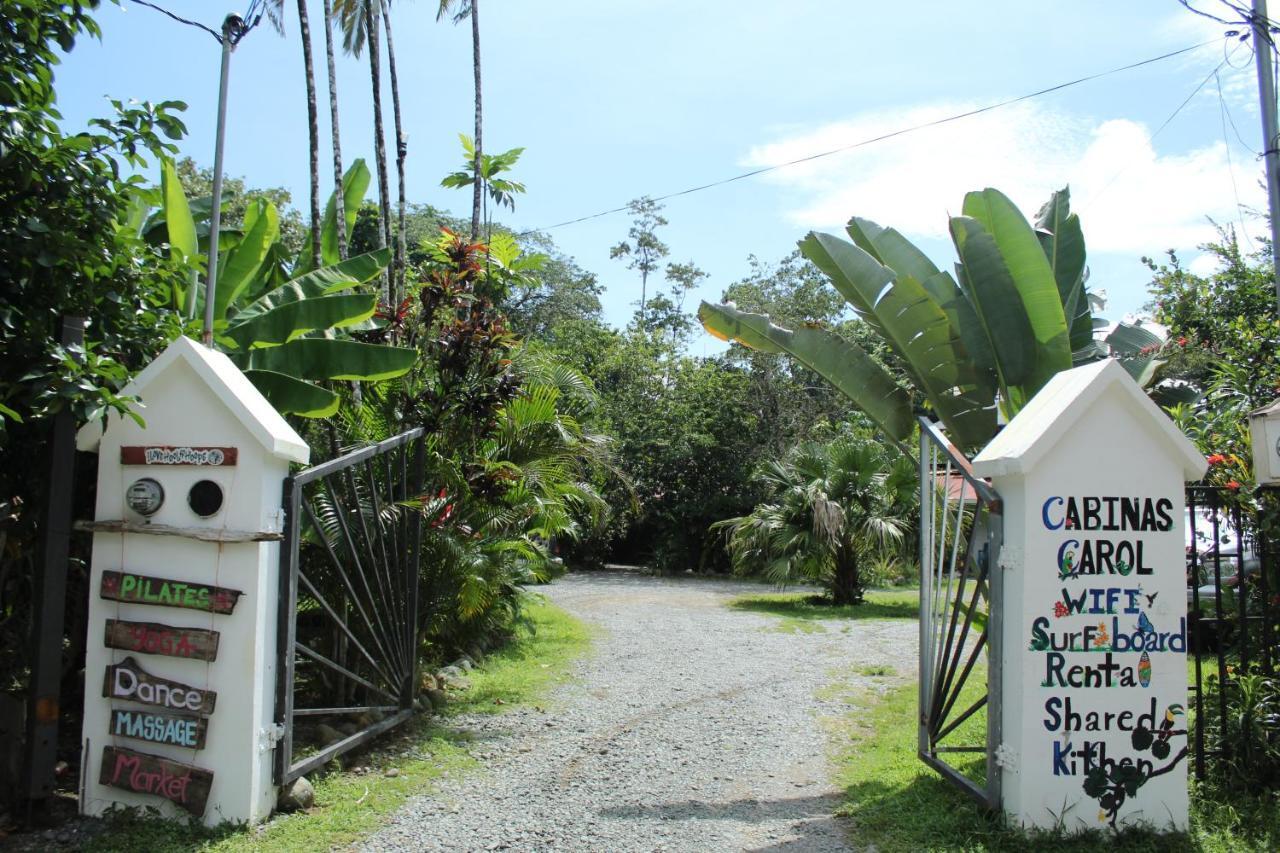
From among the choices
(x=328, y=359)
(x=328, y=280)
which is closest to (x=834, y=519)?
(x=328, y=280)

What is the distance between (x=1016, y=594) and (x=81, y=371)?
515 cm

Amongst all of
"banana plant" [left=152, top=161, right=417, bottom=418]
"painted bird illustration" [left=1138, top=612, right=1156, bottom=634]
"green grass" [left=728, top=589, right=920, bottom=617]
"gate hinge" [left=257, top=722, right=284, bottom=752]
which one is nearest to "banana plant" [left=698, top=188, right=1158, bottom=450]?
"painted bird illustration" [left=1138, top=612, right=1156, bottom=634]

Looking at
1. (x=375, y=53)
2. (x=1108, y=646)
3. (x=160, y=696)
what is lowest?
(x=160, y=696)

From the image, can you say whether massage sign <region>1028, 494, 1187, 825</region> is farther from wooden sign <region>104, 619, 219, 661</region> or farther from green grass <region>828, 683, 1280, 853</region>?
wooden sign <region>104, 619, 219, 661</region>

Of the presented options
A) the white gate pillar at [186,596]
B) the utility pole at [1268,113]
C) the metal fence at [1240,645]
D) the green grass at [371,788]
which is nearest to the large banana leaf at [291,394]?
the white gate pillar at [186,596]

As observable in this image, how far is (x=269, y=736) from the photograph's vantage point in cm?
555

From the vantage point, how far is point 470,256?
8.91 m

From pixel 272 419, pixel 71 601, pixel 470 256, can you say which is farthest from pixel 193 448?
pixel 470 256

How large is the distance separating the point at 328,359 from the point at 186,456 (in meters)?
1.89

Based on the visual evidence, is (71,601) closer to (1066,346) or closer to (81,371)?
(81,371)

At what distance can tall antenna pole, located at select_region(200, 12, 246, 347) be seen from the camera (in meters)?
6.08

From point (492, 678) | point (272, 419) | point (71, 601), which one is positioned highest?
point (272, 419)

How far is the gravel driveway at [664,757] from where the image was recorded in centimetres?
562

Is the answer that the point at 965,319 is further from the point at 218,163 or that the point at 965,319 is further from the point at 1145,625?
the point at 218,163
